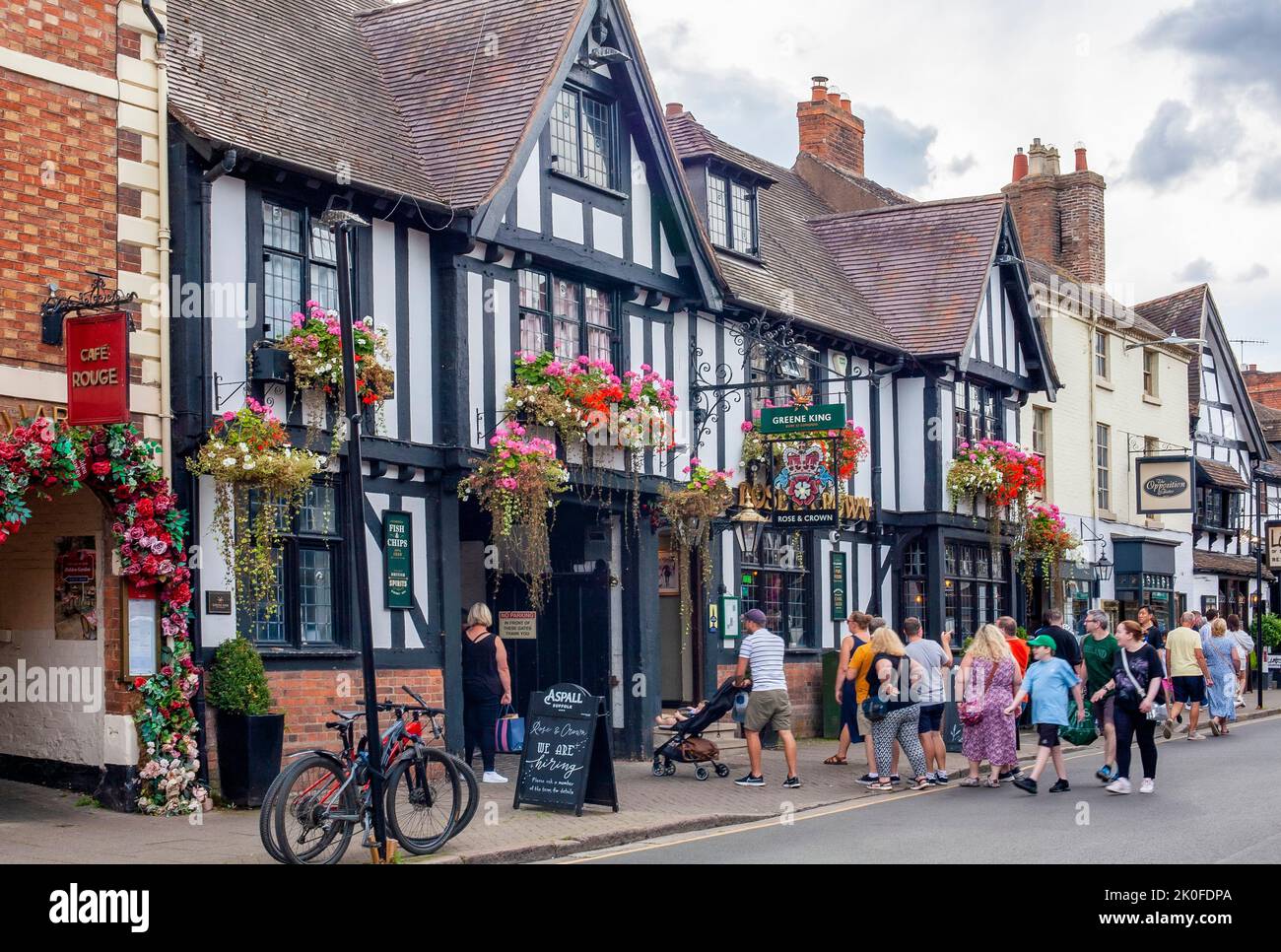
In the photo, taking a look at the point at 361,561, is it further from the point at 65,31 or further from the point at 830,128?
the point at 830,128

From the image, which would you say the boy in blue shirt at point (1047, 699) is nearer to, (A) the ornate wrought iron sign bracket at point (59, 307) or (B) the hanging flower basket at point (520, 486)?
(B) the hanging flower basket at point (520, 486)

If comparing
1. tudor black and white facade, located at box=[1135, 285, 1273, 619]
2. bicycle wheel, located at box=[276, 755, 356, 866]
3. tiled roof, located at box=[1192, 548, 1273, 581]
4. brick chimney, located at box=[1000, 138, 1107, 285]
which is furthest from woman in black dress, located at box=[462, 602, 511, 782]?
tiled roof, located at box=[1192, 548, 1273, 581]

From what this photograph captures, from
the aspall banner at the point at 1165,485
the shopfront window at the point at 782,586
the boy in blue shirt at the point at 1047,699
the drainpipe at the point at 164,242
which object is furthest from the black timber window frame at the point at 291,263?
the aspall banner at the point at 1165,485

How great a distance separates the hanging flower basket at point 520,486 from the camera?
16422 millimetres

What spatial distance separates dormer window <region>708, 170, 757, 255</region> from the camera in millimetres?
22766

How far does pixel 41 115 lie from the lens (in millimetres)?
13359

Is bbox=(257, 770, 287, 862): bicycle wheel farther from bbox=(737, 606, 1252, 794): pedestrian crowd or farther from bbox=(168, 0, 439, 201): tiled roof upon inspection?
bbox=(737, 606, 1252, 794): pedestrian crowd

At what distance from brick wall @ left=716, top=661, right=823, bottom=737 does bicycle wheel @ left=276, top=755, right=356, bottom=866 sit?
12541 mm

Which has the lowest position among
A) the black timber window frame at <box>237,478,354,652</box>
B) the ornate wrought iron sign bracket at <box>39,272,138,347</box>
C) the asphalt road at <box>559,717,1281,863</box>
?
the asphalt road at <box>559,717,1281,863</box>

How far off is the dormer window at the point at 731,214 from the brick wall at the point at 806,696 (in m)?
6.11

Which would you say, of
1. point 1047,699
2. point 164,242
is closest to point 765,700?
point 1047,699

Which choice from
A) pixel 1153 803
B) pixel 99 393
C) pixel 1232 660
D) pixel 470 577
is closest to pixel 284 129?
pixel 99 393

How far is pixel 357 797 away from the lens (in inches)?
440
